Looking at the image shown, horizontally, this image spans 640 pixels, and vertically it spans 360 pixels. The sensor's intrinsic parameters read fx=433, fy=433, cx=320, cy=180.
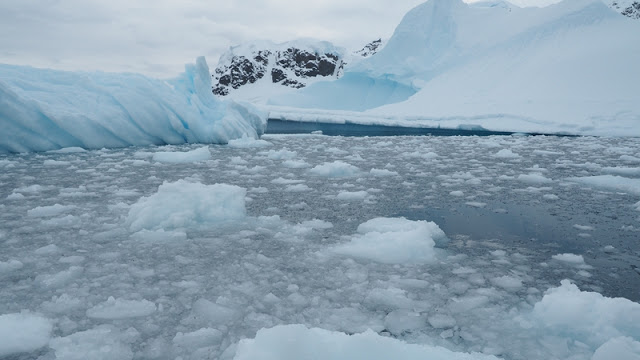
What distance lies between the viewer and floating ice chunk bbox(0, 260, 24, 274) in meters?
2.21


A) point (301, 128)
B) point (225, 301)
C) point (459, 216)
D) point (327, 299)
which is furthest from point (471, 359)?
point (301, 128)

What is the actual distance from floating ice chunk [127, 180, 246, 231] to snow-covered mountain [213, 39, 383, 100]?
7106 centimetres

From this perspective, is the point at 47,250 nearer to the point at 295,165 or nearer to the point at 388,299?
the point at 388,299

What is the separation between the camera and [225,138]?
31.9ft

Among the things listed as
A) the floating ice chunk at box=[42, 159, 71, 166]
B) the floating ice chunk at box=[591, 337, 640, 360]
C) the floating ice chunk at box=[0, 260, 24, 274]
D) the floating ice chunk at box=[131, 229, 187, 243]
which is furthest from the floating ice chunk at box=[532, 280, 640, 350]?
the floating ice chunk at box=[42, 159, 71, 166]

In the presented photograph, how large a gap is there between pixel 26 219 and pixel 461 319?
10.00 ft

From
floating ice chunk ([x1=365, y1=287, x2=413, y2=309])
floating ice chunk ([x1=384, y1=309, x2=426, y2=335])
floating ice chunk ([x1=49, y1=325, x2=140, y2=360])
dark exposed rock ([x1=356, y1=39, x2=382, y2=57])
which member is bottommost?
Result: floating ice chunk ([x1=49, y1=325, x2=140, y2=360])

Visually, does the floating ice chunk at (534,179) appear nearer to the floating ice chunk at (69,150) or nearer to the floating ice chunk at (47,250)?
the floating ice chunk at (47,250)

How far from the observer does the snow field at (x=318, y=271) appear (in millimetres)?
1615

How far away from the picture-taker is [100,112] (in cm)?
802

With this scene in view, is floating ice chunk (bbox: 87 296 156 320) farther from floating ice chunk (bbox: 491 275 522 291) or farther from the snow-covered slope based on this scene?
the snow-covered slope

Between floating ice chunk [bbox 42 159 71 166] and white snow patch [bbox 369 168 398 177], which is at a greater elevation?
white snow patch [bbox 369 168 398 177]

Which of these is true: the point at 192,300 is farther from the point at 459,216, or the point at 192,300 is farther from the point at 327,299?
the point at 459,216

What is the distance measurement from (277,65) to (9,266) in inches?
3018
